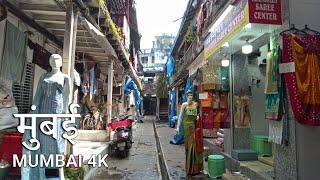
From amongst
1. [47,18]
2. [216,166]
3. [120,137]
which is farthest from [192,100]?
[47,18]

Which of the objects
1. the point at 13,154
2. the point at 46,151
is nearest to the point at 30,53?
the point at 13,154

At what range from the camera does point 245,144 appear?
31.9ft

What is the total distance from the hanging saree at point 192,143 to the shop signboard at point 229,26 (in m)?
1.74

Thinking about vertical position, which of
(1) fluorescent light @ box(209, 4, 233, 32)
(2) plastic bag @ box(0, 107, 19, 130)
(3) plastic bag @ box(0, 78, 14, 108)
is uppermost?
(1) fluorescent light @ box(209, 4, 233, 32)

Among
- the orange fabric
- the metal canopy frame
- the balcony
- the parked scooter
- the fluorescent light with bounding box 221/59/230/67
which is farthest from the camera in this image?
the balcony

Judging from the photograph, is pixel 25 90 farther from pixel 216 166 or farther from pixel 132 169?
pixel 216 166

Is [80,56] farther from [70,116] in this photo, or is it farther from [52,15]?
[70,116]

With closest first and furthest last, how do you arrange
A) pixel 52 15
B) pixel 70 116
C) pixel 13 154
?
pixel 70 116 < pixel 13 154 < pixel 52 15

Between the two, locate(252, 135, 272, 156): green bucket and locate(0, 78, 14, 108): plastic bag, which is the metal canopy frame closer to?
locate(0, 78, 14, 108): plastic bag

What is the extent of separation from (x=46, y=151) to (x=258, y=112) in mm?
6371

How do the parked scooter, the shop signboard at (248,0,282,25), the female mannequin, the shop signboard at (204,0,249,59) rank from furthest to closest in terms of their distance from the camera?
the parked scooter < the shop signboard at (204,0,249,59) < the female mannequin < the shop signboard at (248,0,282,25)

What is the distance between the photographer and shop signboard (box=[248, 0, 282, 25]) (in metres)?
5.80

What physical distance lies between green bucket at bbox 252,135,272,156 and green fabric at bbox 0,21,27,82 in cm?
641

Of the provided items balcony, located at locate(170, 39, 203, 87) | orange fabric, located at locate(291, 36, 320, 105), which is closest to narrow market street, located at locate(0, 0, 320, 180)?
orange fabric, located at locate(291, 36, 320, 105)
